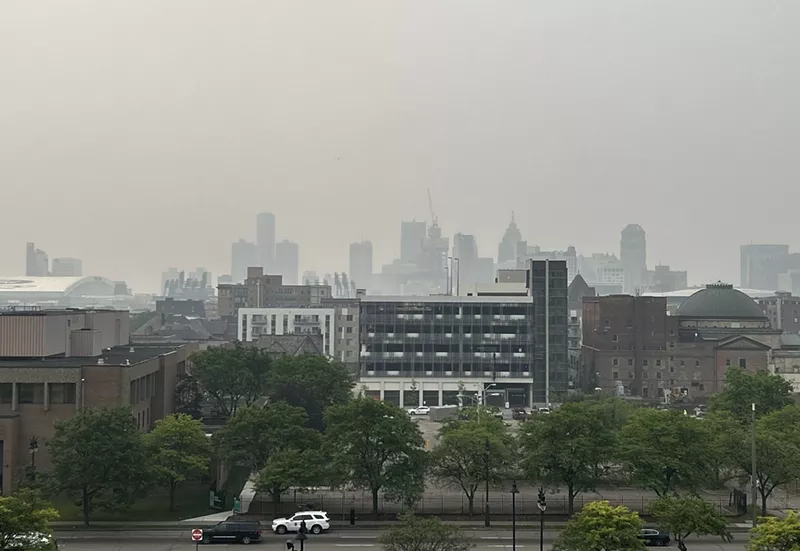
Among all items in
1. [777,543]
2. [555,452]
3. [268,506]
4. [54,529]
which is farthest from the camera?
A: [268,506]

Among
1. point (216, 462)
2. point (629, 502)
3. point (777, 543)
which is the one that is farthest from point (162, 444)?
point (777, 543)

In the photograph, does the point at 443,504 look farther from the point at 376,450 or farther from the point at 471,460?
the point at 376,450

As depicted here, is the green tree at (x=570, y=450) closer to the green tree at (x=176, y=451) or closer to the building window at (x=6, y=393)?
the green tree at (x=176, y=451)

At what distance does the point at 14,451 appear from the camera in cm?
4853

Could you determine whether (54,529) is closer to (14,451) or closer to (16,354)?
(14,451)

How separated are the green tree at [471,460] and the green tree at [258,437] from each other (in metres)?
7.62

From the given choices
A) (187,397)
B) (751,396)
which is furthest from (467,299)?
(187,397)

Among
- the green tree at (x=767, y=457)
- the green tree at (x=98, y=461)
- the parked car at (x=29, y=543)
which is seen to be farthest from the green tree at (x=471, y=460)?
the parked car at (x=29, y=543)

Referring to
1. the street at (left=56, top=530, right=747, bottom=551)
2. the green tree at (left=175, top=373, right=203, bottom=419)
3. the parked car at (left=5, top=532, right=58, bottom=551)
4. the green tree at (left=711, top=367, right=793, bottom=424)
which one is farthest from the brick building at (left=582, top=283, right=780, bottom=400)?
the parked car at (left=5, top=532, right=58, bottom=551)

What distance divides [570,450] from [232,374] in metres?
37.9

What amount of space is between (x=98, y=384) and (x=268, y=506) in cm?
1234

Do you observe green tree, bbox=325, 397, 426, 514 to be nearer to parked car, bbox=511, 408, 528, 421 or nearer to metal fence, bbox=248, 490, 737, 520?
metal fence, bbox=248, 490, 737, 520

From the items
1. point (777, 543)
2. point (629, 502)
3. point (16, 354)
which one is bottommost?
point (629, 502)

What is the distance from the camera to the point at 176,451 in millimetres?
47031
